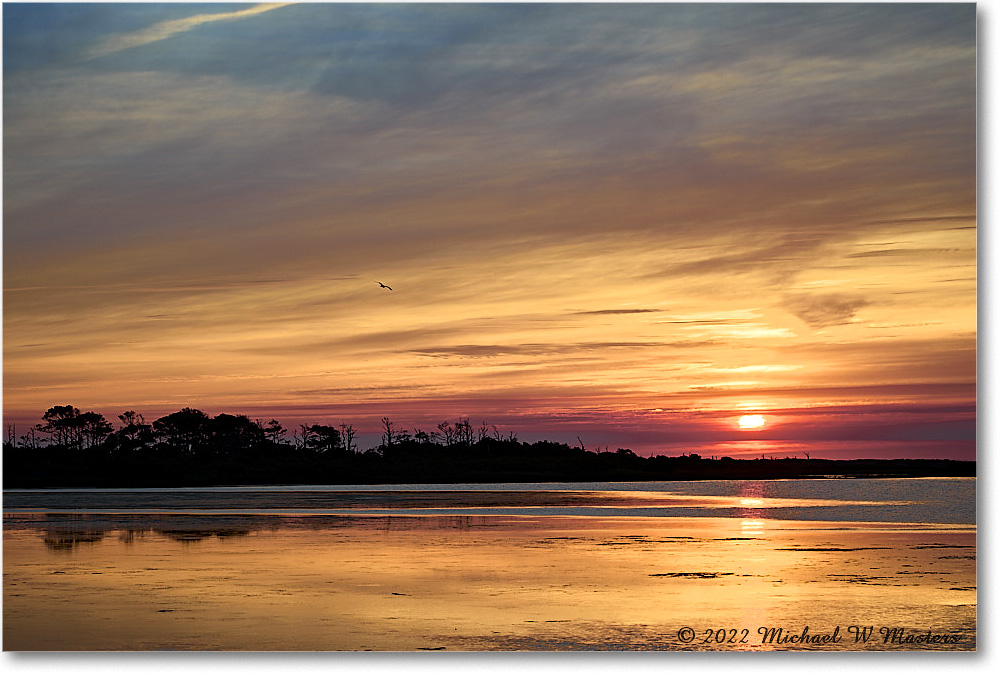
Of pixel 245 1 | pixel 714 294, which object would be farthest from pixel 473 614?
pixel 245 1

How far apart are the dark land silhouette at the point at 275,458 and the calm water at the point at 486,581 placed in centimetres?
55

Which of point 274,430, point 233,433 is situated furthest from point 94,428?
point 233,433

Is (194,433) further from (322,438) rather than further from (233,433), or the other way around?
(322,438)

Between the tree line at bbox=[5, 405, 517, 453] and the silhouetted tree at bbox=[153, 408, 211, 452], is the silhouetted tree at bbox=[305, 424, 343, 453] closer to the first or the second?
the tree line at bbox=[5, 405, 517, 453]

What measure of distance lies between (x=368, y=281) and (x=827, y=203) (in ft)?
13.8

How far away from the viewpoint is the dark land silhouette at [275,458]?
37.3 ft

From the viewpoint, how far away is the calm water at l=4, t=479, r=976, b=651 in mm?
7777

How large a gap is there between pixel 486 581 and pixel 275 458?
13749 mm

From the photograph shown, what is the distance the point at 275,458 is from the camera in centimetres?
2266

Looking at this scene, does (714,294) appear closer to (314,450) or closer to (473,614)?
(473,614)

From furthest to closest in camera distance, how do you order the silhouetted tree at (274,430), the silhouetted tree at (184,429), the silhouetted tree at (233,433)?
1. the silhouetted tree at (233,433)
2. the silhouetted tree at (274,430)
3. the silhouetted tree at (184,429)

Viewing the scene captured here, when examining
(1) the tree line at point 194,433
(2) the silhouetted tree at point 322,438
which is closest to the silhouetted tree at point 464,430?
(1) the tree line at point 194,433

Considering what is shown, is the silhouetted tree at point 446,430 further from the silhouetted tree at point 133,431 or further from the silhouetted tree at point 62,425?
the silhouetted tree at point 62,425

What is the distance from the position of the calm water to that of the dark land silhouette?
0.55 meters
